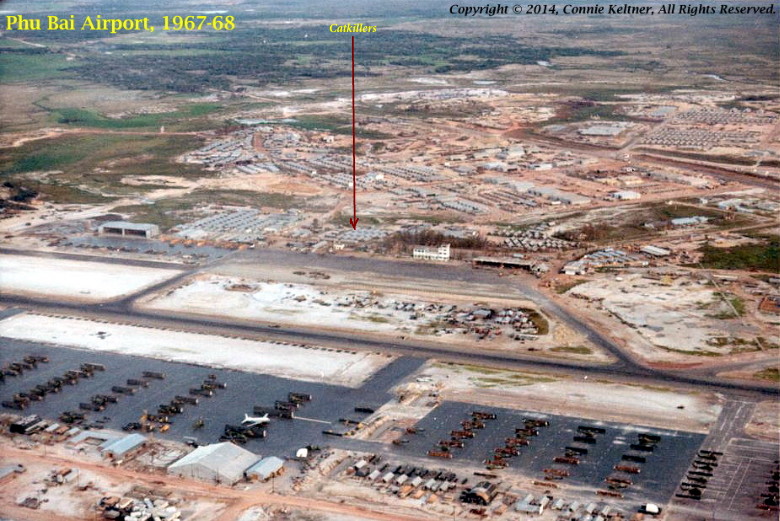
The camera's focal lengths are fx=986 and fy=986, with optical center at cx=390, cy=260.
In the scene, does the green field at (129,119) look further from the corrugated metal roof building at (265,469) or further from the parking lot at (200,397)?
the corrugated metal roof building at (265,469)

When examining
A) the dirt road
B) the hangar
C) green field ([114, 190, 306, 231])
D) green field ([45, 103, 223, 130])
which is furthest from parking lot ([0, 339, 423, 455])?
green field ([45, 103, 223, 130])

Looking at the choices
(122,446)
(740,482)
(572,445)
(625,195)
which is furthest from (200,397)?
(625,195)

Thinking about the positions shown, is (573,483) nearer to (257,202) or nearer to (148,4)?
(257,202)

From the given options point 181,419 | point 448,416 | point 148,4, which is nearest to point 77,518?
point 181,419

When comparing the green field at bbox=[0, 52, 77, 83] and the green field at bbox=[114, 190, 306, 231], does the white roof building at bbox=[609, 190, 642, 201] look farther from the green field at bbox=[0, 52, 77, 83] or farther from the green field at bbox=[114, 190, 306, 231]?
the green field at bbox=[0, 52, 77, 83]

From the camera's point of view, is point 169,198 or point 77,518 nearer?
point 77,518

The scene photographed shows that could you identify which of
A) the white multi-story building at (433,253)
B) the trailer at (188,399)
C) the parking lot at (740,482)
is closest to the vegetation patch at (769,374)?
the parking lot at (740,482)
